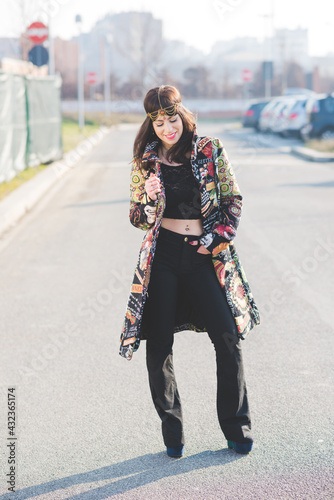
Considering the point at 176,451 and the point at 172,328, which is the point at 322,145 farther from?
the point at 176,451

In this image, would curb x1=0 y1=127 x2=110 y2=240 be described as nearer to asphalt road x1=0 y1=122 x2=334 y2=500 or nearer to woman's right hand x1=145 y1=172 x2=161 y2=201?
asphalt road x1=0 y1=122 x2=334 y2=500

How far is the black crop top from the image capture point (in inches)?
135

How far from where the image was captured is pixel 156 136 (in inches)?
140

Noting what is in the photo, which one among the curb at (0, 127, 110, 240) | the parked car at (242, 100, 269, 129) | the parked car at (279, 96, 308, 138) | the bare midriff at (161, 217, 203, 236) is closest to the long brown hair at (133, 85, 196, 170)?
the bare midriff at (161, 217, 203, 236)

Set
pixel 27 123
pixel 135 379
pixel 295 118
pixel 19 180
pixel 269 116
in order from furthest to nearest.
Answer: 1. pixel 269 116
2. pixel 295 118
3. pixel 27 123
4. pixel 19 180
5. pixel 135 379

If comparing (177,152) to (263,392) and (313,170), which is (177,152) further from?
(313,170)

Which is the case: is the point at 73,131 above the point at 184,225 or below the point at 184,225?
below

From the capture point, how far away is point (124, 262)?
798cm

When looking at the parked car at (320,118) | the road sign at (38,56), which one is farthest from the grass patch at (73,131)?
the parked car at (320,118)

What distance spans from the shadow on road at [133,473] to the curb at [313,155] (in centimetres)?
1708

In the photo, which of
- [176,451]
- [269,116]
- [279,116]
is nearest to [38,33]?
[279,116]

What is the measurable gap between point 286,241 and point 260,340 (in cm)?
380

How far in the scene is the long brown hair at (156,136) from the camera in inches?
132

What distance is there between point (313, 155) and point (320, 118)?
16.2ft
